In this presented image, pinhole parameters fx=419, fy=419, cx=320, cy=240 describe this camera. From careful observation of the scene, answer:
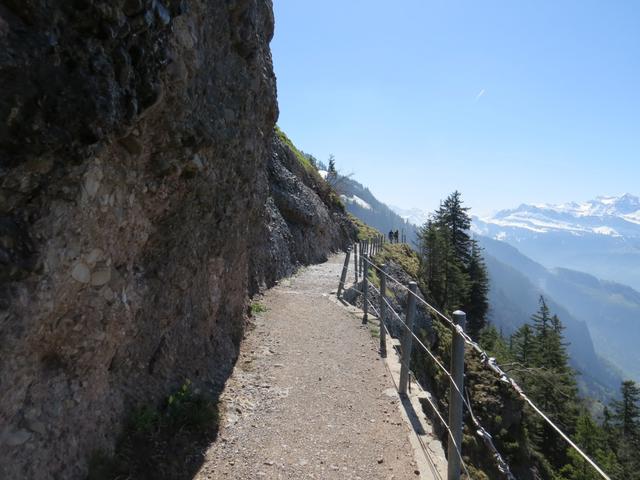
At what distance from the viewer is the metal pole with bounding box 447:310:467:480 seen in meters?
4.35

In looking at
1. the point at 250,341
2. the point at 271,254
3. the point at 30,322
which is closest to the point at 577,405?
the point at 271,254

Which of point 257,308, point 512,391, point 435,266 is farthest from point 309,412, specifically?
point 435,266

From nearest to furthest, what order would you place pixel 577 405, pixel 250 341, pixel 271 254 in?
pixel 250 341
pixel 271 254
pixel 577 405

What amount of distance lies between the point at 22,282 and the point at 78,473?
198 cm

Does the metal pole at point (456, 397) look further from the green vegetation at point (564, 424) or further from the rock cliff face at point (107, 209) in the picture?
the green vegetation at point (564, 424)

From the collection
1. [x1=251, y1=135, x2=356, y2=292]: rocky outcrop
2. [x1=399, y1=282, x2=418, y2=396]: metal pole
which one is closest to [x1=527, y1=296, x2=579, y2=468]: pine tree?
[x1=251, y1=135, x2=356, y2=292]: rocky outcrop

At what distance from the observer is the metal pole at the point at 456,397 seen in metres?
4.35

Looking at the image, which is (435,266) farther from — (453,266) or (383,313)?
(383,313)

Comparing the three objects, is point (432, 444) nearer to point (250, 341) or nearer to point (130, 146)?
point (250, 341)

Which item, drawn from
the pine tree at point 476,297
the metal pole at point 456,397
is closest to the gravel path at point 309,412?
the metal pole at point 456,397

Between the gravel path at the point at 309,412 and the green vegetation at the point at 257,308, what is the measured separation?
0.83 metres

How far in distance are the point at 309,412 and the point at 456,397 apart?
116 inches

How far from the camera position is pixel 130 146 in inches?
186

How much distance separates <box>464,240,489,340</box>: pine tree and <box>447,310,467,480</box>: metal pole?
4382cm
